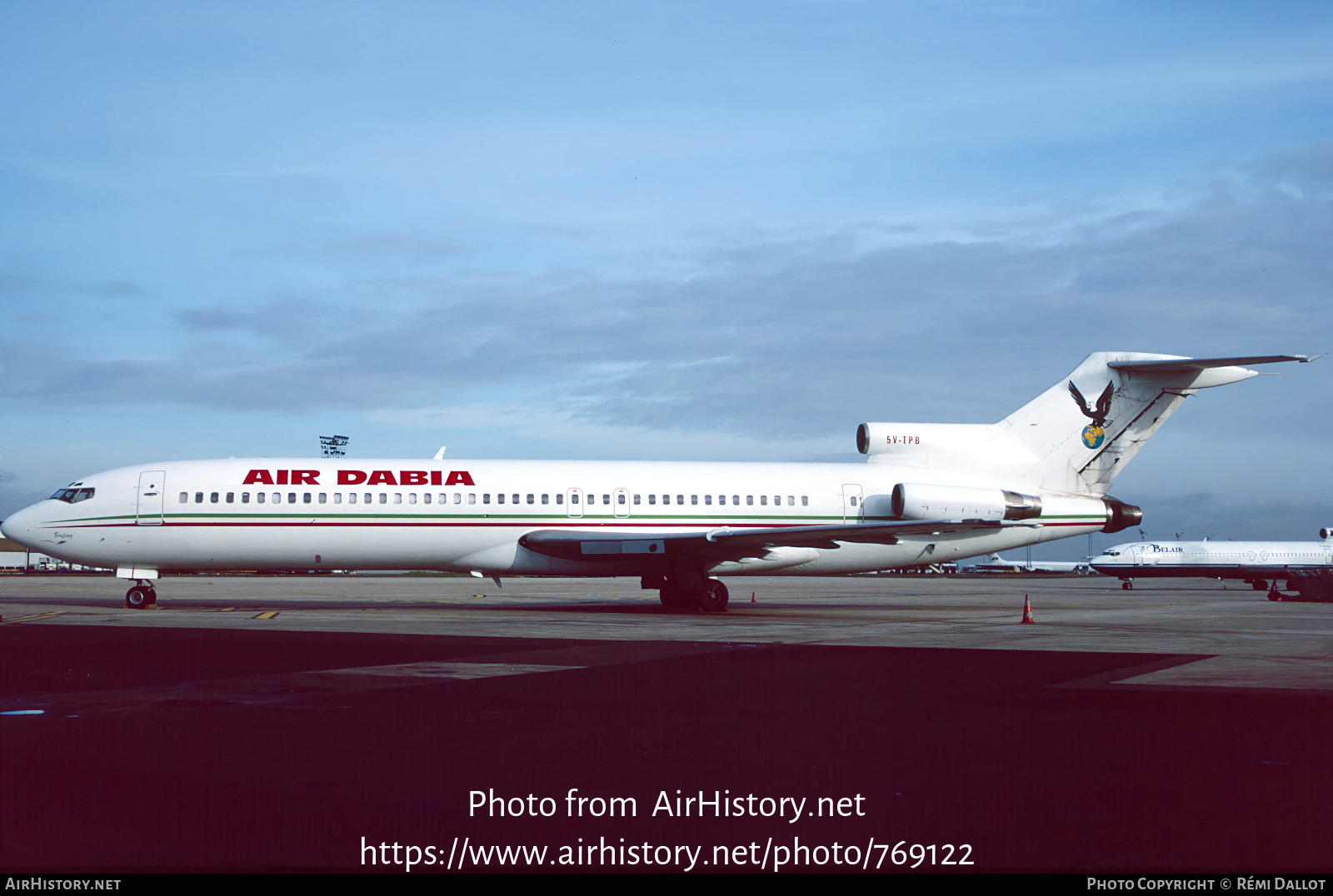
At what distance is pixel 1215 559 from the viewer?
2500 inches

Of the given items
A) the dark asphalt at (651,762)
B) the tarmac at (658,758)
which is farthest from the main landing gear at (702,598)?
the dark asphalt at (651,762)

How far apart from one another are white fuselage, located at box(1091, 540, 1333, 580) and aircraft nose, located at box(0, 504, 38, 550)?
5698 cm

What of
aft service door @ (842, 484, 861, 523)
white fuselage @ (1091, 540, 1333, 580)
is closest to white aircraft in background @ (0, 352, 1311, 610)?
aft service door @ (842, 484, 861, 523)

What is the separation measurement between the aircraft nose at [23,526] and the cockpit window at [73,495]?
1.98 feet

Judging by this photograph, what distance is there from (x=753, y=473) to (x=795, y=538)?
425cm

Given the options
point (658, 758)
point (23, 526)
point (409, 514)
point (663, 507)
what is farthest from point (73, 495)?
point (658, 758)

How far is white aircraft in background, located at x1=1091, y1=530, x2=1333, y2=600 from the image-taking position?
207 ft

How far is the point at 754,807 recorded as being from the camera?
19.5ft

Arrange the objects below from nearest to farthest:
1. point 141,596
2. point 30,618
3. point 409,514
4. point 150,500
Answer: point 30,618 < point 141,596 < point 150,500 < point 409,514

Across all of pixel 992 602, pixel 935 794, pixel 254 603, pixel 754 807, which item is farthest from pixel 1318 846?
pixel 992 602

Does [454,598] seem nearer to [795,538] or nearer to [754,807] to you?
[795,538]

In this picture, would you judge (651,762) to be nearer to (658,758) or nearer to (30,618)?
(658,758)

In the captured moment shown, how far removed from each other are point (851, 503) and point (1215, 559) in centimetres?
4373

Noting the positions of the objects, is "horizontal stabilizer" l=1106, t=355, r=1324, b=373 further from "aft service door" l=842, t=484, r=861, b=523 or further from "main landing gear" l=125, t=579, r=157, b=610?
"main landing gear" l=125, t=579, r=157, b=610
